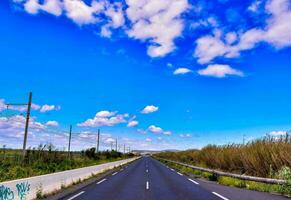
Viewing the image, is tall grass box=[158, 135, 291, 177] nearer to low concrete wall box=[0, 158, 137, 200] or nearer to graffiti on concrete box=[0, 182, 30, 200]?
low concrete wall box=[0, 158, 137, 200]

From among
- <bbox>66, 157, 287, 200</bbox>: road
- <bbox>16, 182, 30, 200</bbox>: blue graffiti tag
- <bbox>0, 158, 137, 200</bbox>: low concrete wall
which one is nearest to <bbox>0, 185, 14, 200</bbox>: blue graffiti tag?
<bbox>0, 158, 137, 200</bbox>: low concrete wall

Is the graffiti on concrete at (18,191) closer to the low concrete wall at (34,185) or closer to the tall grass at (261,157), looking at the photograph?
the low concrete wall at (34,185)

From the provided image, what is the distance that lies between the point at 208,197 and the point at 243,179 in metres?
6.96

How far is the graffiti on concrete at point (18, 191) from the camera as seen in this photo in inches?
380

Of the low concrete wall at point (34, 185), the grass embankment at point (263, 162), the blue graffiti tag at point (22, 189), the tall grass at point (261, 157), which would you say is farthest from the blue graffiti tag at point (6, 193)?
the tall grass at point (261, 157)

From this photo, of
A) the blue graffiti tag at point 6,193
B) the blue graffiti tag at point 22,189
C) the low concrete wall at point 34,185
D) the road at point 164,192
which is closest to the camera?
the blue graffiti tag at point 6,193

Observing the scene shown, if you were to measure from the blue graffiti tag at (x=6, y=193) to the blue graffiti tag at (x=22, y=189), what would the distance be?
1.64ft

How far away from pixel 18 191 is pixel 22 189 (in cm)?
39

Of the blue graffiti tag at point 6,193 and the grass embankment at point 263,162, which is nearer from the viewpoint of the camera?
the blue graffiti tag at point 6,193

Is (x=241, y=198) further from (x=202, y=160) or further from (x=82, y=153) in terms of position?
(x=82, y=153)

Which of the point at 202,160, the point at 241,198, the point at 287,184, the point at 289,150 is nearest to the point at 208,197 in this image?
the point at 241,198

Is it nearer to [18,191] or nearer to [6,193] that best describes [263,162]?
[18,191]

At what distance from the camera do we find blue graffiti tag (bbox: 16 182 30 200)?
421 inches

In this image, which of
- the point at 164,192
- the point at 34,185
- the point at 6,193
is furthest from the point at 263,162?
the point at 6,193
